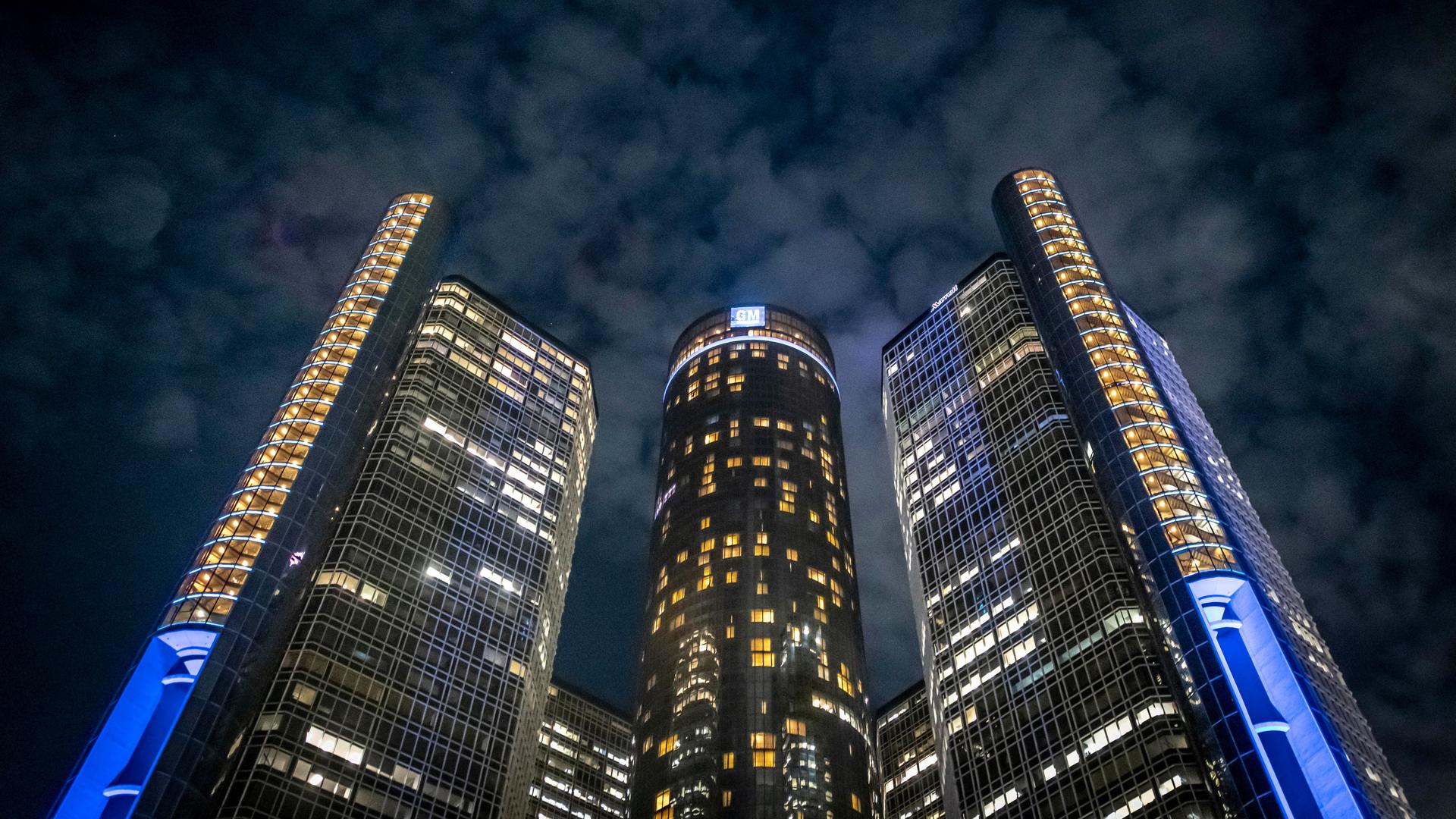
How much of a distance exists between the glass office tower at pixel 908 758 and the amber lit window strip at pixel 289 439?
322 ft

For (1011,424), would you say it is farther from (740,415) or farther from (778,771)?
(740,415)

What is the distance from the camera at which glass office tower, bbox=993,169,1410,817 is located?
7731cm

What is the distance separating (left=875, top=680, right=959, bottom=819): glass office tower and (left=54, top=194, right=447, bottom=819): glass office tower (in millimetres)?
94457

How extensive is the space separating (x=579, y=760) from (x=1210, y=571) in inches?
4776

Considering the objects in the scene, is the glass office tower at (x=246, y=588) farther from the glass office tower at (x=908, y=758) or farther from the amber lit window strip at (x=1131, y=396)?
the glass office tower at (x=908, y=758)

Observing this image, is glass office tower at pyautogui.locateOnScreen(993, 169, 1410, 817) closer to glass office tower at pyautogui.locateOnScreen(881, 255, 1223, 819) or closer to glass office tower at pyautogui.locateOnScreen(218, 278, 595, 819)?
glass office tower at pyautogui.locateOnScreen(881, 255, 1223, 819)

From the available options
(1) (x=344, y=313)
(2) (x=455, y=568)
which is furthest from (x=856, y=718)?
(1) (x=344, y=313)

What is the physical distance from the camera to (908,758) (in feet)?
518

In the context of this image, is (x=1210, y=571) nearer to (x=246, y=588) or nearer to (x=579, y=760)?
(x=246, y=588)

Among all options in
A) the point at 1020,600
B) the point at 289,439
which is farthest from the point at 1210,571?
A: the point at 289,439

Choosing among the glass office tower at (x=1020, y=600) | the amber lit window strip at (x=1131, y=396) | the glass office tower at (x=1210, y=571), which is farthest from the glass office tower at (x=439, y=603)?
the amber lit window strip at (x=1131, y=396)

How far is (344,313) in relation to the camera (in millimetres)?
118250

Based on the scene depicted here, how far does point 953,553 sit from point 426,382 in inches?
2784

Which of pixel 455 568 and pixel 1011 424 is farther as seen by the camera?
pixel 1011 424
